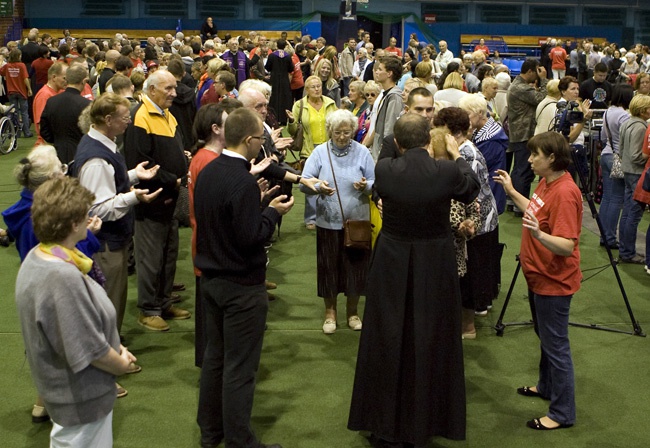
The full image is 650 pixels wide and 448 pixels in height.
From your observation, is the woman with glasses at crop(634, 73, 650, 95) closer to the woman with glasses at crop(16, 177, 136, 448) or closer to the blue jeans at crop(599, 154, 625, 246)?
the blue jeans at crop(599, 154, 625, 246)

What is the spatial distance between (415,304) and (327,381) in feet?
4.36

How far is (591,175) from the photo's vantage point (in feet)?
30.2

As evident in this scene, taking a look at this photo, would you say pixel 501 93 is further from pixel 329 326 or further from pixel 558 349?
pixel 558 349

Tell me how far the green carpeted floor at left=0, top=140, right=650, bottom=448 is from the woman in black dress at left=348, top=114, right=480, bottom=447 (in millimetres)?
364

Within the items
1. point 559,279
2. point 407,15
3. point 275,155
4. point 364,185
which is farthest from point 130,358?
point 407,15

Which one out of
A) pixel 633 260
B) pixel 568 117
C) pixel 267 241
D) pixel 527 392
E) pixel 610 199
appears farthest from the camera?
pixel 610 199

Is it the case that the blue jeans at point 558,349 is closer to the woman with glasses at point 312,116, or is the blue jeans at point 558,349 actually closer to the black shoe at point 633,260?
the black shoe at point 633,260

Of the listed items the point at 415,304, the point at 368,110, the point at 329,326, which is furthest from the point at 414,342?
the point at 368,110

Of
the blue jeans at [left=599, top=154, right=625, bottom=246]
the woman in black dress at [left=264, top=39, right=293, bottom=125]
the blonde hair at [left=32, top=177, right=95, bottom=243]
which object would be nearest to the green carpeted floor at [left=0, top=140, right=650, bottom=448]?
the blue jeans at [left=599, top=154, right=625, bottom=246]

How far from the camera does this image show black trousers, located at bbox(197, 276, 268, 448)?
368 centimetres

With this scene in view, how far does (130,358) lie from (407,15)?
84.7ft

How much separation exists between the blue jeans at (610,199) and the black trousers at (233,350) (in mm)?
4763

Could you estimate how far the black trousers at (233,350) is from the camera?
368 centimetres

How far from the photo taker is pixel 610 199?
7.55 m
